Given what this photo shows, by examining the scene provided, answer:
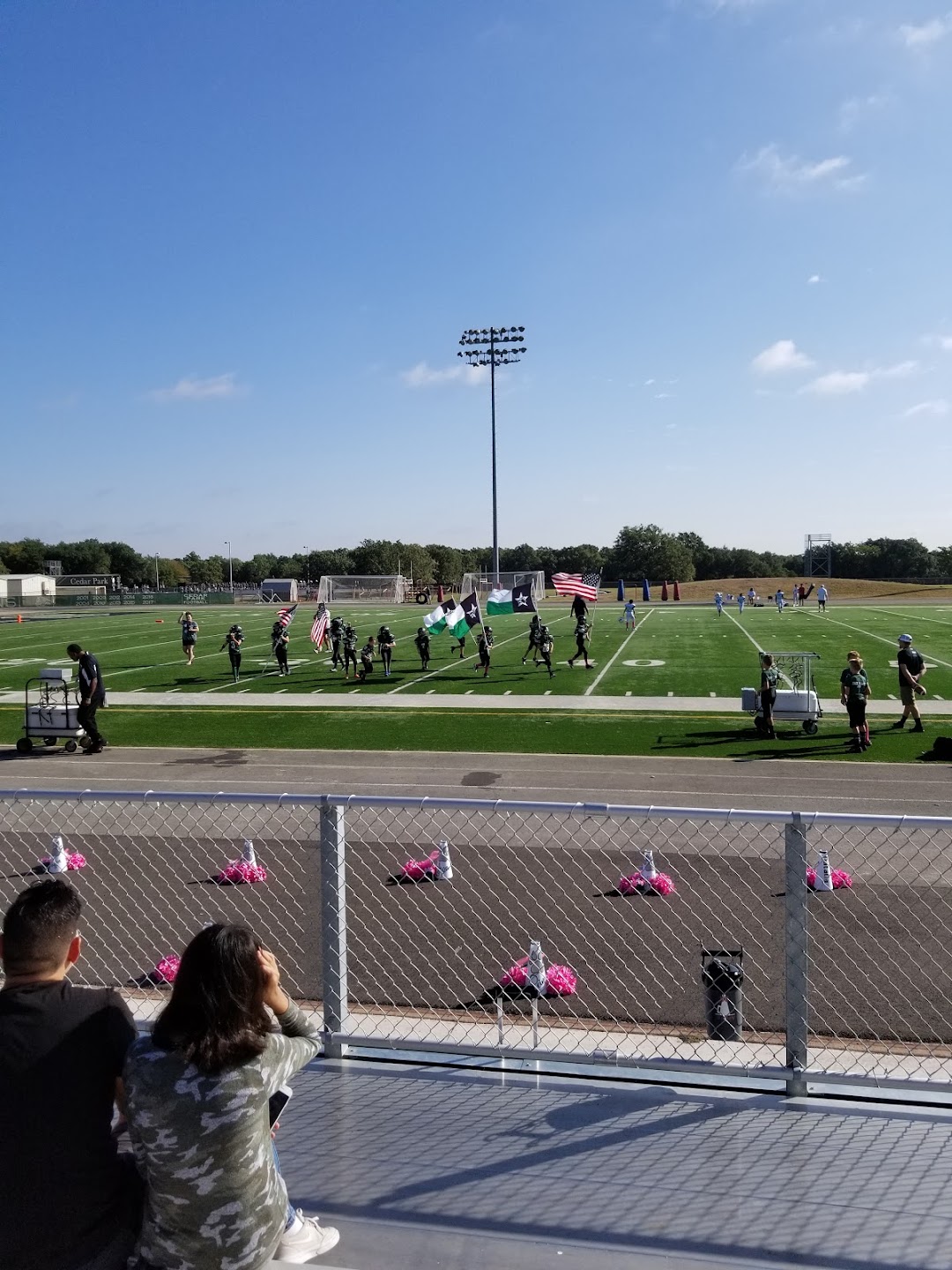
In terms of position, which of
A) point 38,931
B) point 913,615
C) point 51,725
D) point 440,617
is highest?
point 440,617

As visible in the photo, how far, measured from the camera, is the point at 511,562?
566 feet

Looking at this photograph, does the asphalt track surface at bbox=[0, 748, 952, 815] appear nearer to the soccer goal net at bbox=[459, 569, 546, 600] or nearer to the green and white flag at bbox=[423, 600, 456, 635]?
the green and white flag at bbox=[423, 600, 456, 635]

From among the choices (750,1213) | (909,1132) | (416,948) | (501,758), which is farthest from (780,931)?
(501,758)

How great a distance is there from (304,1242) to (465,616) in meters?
23.5

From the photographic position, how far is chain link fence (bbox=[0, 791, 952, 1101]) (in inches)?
182

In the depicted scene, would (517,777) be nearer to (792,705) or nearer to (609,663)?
(792,705)

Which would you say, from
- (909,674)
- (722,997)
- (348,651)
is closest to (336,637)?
(348,651)

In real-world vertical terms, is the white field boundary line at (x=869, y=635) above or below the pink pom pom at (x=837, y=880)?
above

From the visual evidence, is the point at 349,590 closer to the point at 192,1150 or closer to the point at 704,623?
the point at 704,623

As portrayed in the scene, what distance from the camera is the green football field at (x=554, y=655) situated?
2489 cm

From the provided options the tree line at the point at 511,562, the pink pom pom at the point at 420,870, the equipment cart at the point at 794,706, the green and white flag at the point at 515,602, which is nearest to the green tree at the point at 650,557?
the tree line at the point at 511,562

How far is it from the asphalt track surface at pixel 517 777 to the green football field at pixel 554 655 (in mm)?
6542

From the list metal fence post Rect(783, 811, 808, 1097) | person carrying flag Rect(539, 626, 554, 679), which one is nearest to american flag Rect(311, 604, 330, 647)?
person carrying flag Rect(539, 626, 554, 679)

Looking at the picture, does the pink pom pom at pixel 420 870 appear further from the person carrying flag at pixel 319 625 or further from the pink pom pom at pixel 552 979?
the person carrying flag at pixel 319 625
